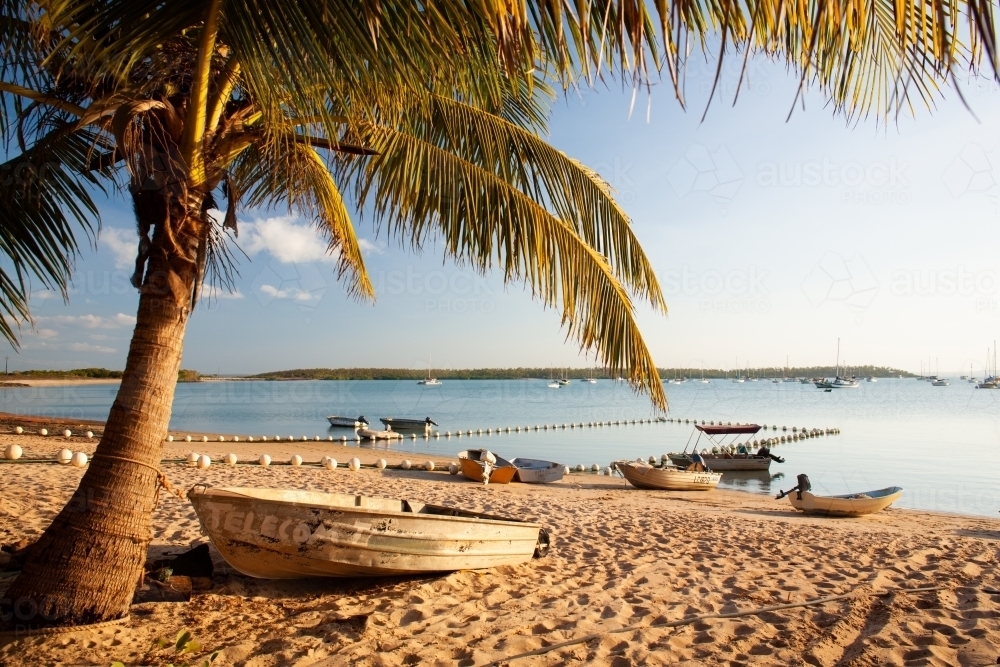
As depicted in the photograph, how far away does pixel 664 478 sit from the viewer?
1616cm

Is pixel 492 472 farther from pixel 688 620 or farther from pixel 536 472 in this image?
pixel 688 620

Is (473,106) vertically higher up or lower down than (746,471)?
higher up

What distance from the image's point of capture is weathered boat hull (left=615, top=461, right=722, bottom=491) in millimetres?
16188

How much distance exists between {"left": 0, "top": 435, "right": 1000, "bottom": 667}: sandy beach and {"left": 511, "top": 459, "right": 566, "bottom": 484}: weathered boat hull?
673cm

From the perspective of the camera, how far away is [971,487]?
18.7m

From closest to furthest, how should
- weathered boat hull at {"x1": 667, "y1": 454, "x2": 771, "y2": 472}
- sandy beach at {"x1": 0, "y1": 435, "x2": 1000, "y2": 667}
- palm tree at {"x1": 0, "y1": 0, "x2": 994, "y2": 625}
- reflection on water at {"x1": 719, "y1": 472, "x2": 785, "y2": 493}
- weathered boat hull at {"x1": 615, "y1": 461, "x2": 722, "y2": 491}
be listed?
palm tree at {"x1": 0, "y1": 0, "x2": 994, "y2": 625} → sandy beach at {"x1": 0, "y1": 435, "x2": 1000, "y2": 667} → weathered boat hull at {"x1": 615, "y1": 461, "x2": 722, "y2": 491} → reflection on water at {"x1": 719, "y1": 472, "x2": 785, "y2": 493} → weathered boat hull at {"x1": 667, "y1": 454, "x2": 771, "y2": 472}

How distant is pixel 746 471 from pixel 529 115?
18.6 metres

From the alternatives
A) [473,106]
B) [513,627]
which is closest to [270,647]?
[513,627]

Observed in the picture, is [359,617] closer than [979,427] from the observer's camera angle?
Yes

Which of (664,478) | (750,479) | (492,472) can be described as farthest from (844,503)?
(750,479)

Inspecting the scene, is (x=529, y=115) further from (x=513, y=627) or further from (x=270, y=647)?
(x=270, y=647)

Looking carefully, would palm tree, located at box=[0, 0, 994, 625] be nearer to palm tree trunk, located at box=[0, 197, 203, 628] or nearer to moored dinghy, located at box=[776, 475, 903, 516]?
palm tree trunk, located at box=[0, 197, 203, 628]

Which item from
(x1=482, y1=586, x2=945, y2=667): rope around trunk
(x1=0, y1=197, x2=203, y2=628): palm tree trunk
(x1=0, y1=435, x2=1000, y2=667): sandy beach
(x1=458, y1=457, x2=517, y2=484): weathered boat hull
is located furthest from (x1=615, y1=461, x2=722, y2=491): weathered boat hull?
(x1=0, y1=197, x2=203, y2=628): palm tree trunk

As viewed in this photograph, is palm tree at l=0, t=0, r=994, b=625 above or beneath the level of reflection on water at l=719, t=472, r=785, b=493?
above
